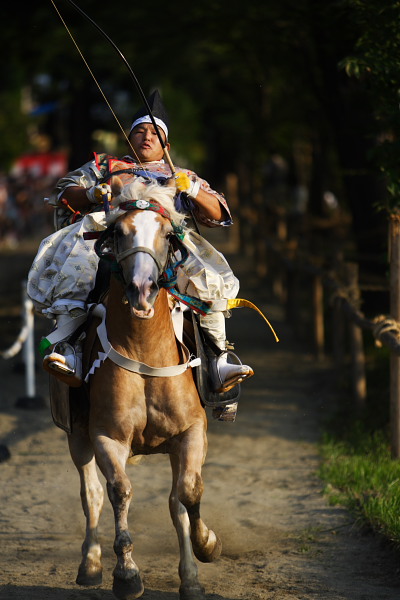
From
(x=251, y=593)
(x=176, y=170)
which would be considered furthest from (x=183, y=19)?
(x=251, y=593)

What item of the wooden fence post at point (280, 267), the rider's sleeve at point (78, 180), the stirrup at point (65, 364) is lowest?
the wooden fence post at point (280, 267)

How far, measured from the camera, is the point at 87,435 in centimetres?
653

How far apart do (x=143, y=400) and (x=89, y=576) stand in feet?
4.00

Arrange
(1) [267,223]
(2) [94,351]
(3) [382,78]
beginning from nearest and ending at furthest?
(2) [94,351] → (3) [382,78] → (1) [267,223]

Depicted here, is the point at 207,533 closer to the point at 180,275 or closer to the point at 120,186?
the point at 180,275

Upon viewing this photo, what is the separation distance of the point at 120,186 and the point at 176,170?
55 centimetres

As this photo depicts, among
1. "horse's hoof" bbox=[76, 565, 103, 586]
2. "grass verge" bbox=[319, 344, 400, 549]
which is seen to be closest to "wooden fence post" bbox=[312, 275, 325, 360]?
"grass verge" bbox=[319, 344, 400, 549]

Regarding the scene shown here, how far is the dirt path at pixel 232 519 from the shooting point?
20.5 feet

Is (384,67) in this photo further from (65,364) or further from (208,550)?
(208,550)

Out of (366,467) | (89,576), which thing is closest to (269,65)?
(366,467)

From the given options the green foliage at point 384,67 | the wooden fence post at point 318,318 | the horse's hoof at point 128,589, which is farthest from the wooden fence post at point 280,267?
the horse's hoof at point 128,589

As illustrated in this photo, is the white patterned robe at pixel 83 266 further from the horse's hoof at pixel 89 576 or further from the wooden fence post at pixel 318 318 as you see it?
the wooden fence post at pixel 318 318

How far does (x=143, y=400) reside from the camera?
5.76 metres

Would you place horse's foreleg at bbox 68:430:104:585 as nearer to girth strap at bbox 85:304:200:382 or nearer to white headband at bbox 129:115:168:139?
girth strap at bbox 85:304:200:382
